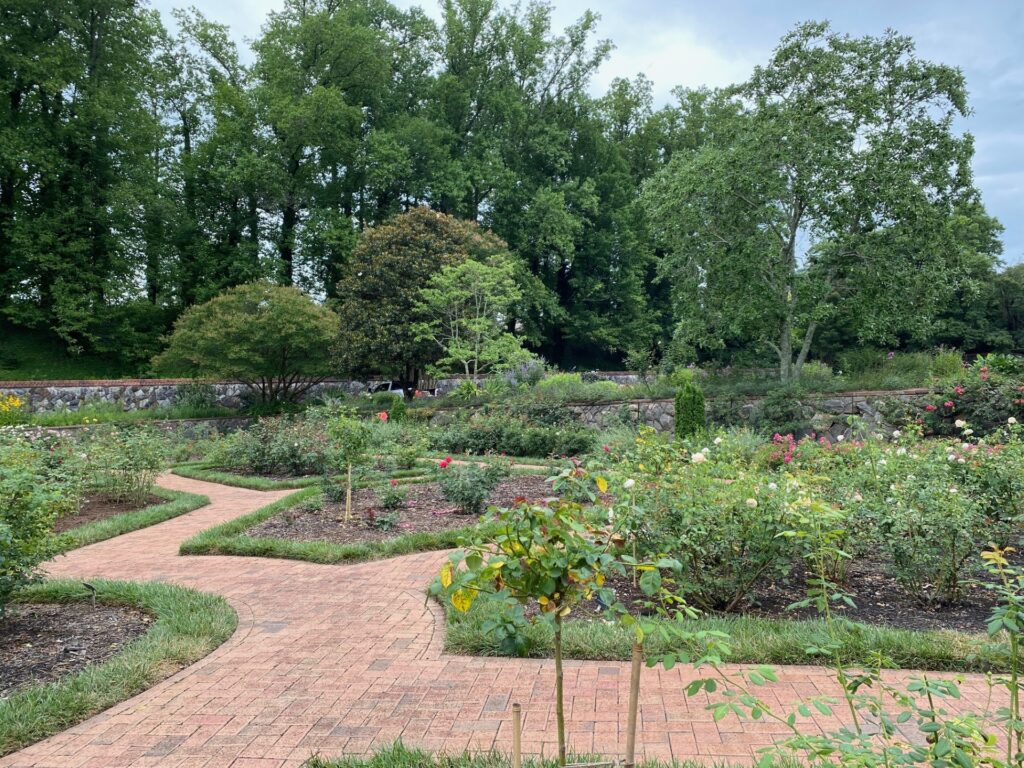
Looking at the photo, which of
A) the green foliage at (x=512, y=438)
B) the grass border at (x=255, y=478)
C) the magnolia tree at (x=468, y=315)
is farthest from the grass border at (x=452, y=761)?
the magnolia tree at (x=468, y=315)

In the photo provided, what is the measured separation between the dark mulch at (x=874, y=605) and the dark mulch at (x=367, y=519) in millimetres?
1755

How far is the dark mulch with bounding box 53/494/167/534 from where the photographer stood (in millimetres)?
6910

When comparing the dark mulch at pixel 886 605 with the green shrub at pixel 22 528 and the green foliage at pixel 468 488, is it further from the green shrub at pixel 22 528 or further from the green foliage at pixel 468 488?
the green shrub at pixel 22 528

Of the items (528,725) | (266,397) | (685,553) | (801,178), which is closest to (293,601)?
(528,725)

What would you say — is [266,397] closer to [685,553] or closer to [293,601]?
[293,601]

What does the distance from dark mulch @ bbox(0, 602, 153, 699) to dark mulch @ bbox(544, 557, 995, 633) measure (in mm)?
2684

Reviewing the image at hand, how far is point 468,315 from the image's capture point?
18.0 metres

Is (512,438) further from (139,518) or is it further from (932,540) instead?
(932,540)

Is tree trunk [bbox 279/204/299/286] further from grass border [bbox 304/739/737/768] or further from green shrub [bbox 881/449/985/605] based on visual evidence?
grass border [bbox 304/739/737/768]

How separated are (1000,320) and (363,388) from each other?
2588 centimetres

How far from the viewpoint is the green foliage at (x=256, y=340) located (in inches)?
653

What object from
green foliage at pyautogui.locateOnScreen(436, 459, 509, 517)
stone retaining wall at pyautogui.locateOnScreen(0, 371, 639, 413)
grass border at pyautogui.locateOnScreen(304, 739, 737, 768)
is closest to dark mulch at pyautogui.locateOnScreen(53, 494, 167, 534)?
green foliage at pyautogui.locateOnScreen(436, 459, 509, 517)

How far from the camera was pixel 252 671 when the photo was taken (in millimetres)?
3148

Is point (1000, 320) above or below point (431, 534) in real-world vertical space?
above
